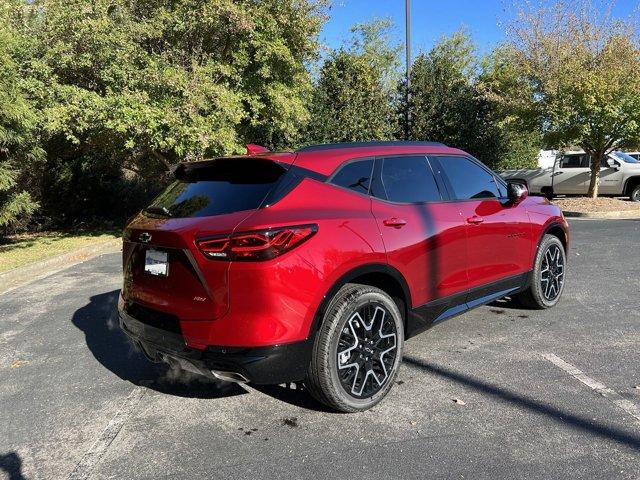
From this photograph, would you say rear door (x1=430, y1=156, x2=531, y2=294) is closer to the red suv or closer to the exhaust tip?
the red suv

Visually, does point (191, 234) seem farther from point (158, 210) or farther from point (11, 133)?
point (11, 133)

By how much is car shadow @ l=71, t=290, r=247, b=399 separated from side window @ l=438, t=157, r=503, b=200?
2.34 meters

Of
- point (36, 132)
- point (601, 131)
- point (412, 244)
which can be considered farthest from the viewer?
point (601, 131)

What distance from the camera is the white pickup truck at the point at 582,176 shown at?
1666cm

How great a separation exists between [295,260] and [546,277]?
3.43 m

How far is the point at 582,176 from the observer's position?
1717 centimetres

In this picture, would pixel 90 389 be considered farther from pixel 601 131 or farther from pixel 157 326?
pixel 601 131

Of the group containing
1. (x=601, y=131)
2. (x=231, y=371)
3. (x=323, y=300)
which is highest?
(x=601, y=131)

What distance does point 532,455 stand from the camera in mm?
2793

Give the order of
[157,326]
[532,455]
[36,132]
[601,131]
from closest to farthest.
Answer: [532,455] < [157,326] < [36,132] < [601,131]

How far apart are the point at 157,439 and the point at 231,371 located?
2.17 ft

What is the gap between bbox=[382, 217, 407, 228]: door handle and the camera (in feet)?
11.4

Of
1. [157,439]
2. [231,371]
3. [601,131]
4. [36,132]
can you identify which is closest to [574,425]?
[231,371]

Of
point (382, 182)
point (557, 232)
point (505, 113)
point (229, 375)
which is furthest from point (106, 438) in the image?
point (505, 113)
